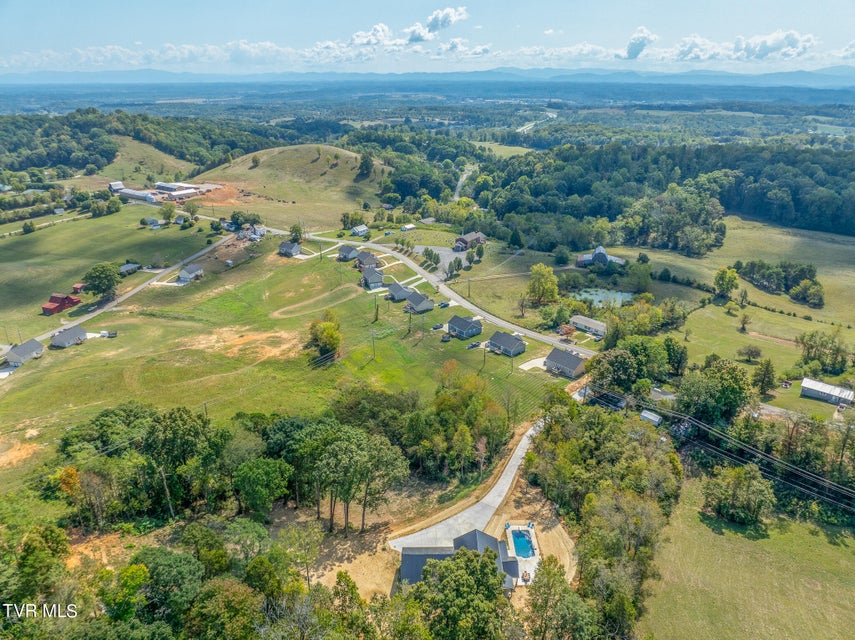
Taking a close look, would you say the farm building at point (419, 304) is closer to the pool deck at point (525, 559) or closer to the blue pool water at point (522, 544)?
the pool deck at point (525, 559)

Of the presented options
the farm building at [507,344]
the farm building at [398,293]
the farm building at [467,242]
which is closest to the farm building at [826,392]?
the farm building at [507,344]

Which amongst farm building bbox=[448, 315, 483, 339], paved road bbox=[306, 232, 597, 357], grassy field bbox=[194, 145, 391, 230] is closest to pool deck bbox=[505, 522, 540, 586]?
paved road bbox=[306, 232, 597, 357]

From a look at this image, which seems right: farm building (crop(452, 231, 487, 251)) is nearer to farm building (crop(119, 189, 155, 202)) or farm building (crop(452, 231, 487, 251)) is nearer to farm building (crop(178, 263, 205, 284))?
farm building (crop(178, 263, 205, 284))

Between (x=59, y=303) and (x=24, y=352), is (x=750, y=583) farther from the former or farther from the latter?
(x=59, y=303)

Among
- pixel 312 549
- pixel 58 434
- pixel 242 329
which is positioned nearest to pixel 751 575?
pixel 312 549

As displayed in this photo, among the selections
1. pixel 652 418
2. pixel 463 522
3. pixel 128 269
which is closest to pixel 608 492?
pixel 463 522
